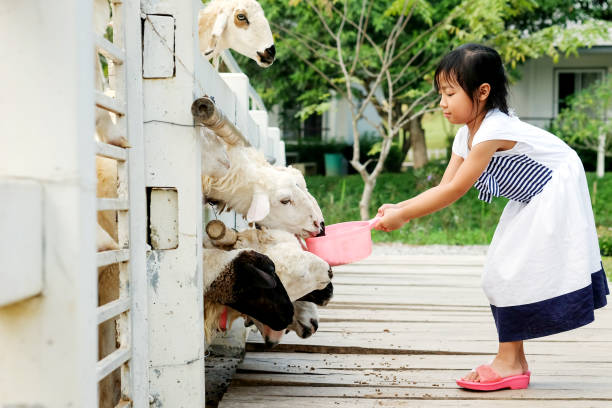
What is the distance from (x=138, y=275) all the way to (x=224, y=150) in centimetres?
49

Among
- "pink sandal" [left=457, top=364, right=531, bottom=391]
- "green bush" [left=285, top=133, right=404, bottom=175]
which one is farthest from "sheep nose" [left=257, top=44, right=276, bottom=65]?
"green bush" [left=285, top=133, right=404, bottom=175]

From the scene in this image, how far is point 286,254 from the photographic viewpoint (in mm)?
1789

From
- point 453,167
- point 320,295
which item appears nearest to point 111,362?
point 320,295

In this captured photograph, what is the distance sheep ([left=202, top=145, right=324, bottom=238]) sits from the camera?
1.87 meters

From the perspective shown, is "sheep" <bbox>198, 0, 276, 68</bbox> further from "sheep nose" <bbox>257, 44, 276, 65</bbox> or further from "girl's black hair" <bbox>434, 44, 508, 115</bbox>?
"girl's black hair" <bbox>434, 44, 508, 115</bbox>

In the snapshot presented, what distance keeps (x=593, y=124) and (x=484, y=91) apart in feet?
32.2

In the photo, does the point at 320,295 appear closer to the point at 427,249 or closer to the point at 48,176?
the point at 48,176

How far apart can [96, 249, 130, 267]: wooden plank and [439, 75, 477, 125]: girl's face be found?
1250 millimetres

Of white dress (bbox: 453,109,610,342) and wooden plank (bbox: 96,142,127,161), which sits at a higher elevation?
wooden plank (bbox: 96,142,127,161)

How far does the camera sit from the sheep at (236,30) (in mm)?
3002

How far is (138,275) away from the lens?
4.82ft

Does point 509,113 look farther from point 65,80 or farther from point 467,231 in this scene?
point 467,231

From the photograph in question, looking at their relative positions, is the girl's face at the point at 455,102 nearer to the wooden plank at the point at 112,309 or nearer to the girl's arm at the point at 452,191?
the girl's arm at the point at 452,191

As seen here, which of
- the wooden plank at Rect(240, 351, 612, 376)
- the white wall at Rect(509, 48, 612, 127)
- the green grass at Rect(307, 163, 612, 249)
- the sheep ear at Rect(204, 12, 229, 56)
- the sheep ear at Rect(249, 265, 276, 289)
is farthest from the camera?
the white wall at Rect(509, 48, 612, 127)
